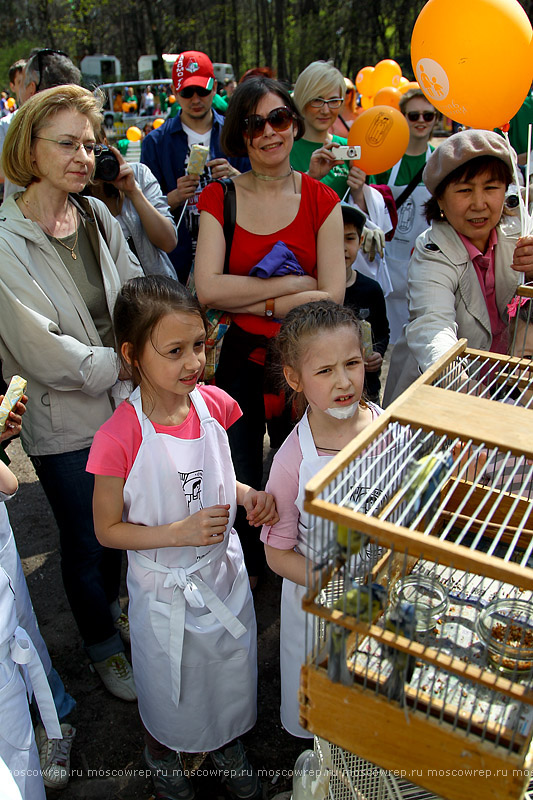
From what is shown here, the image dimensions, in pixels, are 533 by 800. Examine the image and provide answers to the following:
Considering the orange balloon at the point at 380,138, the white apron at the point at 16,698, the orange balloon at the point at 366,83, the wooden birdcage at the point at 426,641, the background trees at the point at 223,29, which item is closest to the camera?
the wooden birdcage at the point at 426,641

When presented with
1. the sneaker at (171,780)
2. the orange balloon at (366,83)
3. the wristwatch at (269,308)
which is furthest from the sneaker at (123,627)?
the orange balloon at (366,83)

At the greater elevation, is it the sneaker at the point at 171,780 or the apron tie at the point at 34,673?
the apron tie at the point at 34,673

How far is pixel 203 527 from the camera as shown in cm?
182

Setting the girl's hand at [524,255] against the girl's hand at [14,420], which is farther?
the girl's hand at [524,255]

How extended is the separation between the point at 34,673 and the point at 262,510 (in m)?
0.90

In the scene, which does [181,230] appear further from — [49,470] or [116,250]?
[49,470]

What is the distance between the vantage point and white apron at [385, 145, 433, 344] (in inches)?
183

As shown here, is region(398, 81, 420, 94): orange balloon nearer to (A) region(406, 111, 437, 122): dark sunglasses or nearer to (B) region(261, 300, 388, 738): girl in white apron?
(A) region(406, 111, 437, 122): dark sunglasses

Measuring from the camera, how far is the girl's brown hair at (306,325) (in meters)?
1.92

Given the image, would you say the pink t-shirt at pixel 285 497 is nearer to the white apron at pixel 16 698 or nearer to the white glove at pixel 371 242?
the white apron at pixel 16 698

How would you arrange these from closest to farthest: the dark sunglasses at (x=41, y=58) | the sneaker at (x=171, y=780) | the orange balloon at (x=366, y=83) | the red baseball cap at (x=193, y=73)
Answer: the sneaker at (x=171, y=780), the dark sunglasses at (x=41, y=58), the red baseball cap at (x=193, y=73), the orange balloon at (x=366, y=83)

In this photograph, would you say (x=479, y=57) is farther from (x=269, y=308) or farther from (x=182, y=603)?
(x=182, y=603)

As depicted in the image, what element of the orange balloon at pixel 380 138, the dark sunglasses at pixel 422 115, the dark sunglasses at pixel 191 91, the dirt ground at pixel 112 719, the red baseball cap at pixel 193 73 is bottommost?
the dirt ground at pixel 112 719

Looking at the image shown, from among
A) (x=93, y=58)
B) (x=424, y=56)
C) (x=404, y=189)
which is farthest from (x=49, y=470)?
(x=93, y=58)
